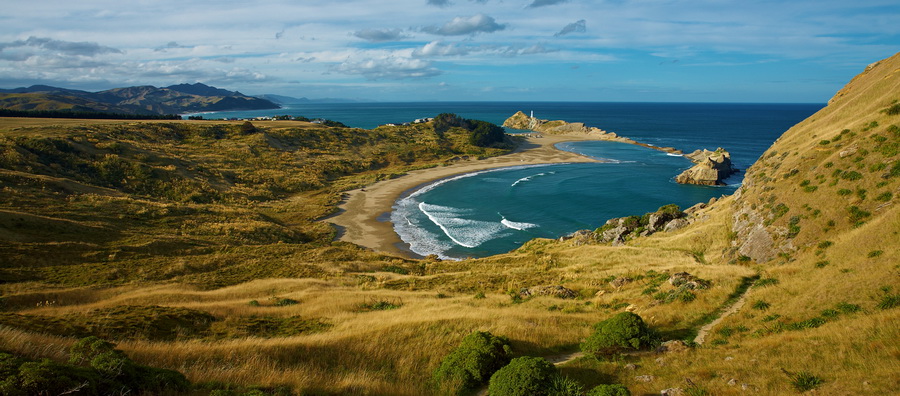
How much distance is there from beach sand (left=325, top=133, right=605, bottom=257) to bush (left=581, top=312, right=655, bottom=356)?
108 ft

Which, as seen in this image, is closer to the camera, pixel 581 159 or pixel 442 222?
pixel 442 222

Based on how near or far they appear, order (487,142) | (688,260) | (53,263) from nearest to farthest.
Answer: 1. (53,263)
2. (688,260)
3. (487,142)

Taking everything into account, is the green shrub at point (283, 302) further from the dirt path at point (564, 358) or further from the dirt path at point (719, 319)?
the dirt path at point (719, 319)

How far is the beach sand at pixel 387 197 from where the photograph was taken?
161ft

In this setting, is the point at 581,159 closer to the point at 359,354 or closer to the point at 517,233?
the point at 517,233

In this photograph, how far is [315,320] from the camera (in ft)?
52.4

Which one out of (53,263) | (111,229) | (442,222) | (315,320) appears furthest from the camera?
(442,222)

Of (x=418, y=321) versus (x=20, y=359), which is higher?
(x=20, y=359)

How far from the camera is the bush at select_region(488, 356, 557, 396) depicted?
→ 9.05 meters

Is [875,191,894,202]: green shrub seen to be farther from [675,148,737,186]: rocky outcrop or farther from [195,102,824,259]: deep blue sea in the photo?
[675,148,737,186]: rocky outcrop

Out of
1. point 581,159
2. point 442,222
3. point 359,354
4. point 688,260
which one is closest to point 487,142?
point 581,159

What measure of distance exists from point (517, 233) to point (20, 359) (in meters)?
47.8

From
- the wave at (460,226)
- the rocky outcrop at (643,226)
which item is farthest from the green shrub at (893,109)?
the wave at (460,226)

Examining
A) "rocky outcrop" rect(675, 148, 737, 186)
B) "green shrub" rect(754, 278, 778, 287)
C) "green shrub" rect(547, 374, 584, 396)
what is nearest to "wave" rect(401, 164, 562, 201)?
"rocky outcrop" rect(675, 148, 737, 186)
